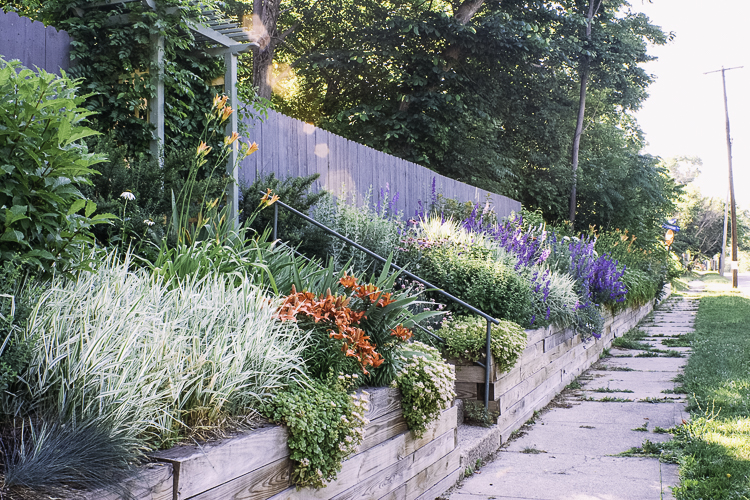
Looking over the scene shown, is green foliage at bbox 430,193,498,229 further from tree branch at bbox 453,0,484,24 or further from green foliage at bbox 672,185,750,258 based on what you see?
green foliage at bbox 672,185,750,258

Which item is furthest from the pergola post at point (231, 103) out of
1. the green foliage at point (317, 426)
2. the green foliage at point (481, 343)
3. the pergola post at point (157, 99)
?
the green foliage at point (317, 426)

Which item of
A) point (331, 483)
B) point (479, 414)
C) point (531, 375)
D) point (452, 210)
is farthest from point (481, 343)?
point (452, 210)

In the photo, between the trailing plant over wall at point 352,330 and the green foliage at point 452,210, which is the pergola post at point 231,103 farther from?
the green foliage at point 452,210

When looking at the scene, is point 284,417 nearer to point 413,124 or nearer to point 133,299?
point 133,299

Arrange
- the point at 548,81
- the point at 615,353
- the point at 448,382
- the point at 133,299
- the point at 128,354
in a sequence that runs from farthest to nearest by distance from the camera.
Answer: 1. the point at 548,81
2. the point at 615,353
3. the point at 448,382
4. the point at 133,299
5. the point at 128,354

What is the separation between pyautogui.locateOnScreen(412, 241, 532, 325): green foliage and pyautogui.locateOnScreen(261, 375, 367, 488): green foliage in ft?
8.51

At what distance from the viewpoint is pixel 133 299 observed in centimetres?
232

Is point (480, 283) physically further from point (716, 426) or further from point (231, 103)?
point (231, 103)

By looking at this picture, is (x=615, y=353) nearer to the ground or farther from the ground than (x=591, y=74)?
nearer to the ground

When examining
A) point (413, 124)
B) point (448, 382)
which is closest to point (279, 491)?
point (448, 382)

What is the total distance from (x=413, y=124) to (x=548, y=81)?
212 inches

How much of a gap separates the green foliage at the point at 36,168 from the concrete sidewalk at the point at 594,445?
235 centimetres

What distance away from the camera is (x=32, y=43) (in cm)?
389

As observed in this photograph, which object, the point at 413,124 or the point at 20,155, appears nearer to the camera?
the point at 20,155
